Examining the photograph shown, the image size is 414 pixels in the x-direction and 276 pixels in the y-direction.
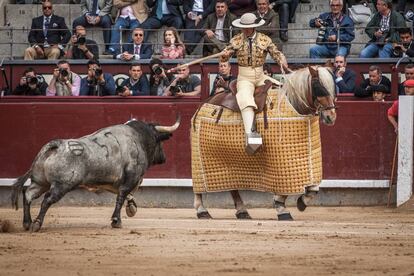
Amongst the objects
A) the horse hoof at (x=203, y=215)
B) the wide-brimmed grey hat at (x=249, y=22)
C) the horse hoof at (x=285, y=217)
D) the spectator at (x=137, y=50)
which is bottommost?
the horse hoof at (x=203, y=215)

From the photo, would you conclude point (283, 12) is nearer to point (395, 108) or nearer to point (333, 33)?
point (333, 33)

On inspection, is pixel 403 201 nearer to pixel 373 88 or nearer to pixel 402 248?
pixel 373 88

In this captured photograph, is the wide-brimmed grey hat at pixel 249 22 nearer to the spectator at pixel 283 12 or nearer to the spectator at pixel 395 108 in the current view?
the spectator at pixel 395 108

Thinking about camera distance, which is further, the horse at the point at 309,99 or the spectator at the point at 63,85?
the spectator at the point at 63,85

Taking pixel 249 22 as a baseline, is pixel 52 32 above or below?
below

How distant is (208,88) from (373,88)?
183cm

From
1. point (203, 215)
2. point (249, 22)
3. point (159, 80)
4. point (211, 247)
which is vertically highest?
→ point (249, 22)

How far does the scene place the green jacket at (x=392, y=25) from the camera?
715 inches

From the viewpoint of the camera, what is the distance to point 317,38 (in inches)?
727

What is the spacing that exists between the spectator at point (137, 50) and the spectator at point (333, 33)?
78.3 inches

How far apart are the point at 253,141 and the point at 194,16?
16.0 ft

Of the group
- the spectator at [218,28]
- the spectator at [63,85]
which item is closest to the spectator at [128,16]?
the spectator at [218,28]

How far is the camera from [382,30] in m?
18.3

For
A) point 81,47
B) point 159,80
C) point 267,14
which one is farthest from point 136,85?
point 267,14
